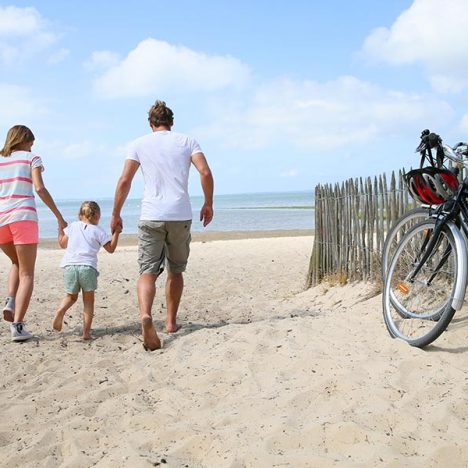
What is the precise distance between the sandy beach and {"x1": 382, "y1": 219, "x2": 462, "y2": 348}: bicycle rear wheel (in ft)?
0.52

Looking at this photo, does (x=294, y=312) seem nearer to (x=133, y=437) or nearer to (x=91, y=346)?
(x=91, y=346)

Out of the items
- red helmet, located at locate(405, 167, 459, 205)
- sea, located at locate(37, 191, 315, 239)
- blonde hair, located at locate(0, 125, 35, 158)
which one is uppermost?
blonde hair, located at locate(0, 125, 35, 158)

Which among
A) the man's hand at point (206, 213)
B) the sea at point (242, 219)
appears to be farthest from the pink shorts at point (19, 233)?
the sea at point (242, 219)

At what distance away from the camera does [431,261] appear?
15.2 ft

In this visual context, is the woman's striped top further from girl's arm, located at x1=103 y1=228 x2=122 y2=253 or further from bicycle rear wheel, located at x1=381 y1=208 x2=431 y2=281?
bicycle rear wheel, located at x1=381 y1=208 x2=431 y2=281

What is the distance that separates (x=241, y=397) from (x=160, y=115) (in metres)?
2.36

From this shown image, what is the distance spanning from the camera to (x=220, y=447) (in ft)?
9.06

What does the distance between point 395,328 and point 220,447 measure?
1.73 meters

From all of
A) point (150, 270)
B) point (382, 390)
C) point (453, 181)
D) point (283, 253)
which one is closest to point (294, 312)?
point (150, 270)

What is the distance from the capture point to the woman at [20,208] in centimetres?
497

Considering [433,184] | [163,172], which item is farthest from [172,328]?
[433,184]

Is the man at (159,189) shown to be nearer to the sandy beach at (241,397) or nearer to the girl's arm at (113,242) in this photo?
the girl's arm at (113,242)

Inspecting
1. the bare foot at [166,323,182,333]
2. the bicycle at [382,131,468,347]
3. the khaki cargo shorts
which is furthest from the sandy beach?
the khaki cargo shorts

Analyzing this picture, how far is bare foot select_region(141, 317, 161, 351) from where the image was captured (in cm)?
445
